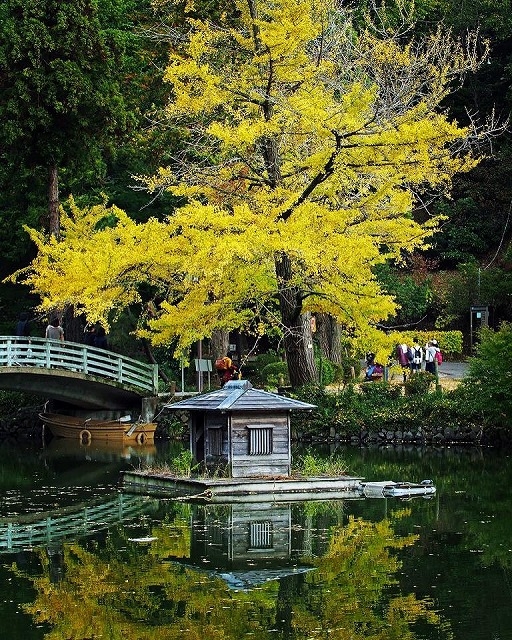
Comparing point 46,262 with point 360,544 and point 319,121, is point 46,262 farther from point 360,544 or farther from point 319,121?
point 360,544

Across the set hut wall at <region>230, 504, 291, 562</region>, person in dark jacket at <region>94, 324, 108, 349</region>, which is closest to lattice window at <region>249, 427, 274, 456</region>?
hut wall at <region>230, 504, 291, 562</region>

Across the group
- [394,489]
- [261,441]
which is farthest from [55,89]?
[394,489]

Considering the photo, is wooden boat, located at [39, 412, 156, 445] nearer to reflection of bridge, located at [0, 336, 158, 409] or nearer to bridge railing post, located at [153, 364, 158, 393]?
reflection of bridge, located at [0, 336, 158, 409]

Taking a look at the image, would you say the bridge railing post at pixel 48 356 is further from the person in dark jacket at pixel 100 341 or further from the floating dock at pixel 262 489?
the floating dock at pixel 262 489

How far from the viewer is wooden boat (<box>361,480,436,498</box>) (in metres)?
25.0

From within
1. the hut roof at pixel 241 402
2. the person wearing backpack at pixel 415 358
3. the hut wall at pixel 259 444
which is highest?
the person wearing backpack at pixel 415 358

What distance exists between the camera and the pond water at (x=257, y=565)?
1498 centimetres

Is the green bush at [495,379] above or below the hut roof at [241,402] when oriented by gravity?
above

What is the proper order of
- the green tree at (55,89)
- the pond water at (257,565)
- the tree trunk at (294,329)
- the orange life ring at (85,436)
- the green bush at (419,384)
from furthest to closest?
the orange life ring at (85,436)
the green tree at (55,89)
the green bush at (419,384)
the tree trunk at (294,329)
the pond water at (257,565)

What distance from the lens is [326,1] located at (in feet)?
112

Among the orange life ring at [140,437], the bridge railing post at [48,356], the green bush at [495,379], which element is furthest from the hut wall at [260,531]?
the orange life ring at [140,437]

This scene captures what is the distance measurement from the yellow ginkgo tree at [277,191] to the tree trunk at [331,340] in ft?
29.9

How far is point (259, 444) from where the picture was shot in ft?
85.6

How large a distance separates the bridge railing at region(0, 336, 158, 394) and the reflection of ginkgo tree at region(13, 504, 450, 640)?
60.3ft
